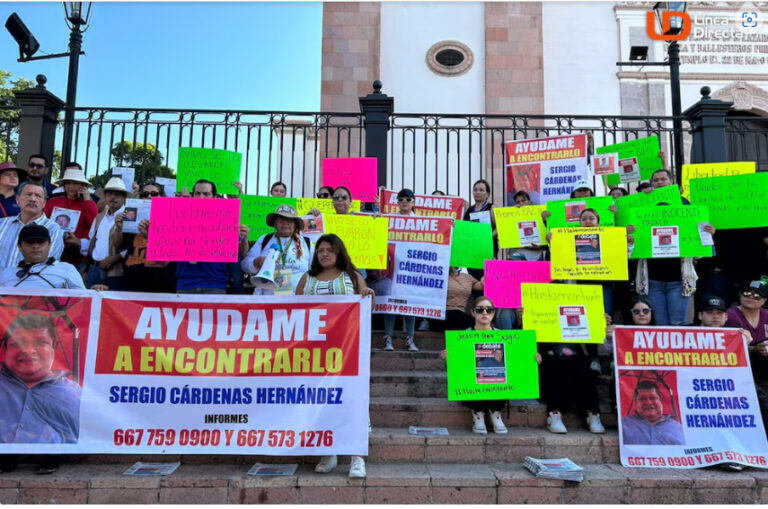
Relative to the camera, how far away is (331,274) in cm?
534

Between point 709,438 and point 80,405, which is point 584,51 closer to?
point 709,438

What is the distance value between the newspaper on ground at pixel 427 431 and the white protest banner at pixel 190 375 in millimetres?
631

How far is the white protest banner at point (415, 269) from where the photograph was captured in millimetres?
6781

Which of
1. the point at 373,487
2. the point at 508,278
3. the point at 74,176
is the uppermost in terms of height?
the point at 74,176

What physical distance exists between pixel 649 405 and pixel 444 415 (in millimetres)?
1888

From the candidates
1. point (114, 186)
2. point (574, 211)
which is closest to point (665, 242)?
point (574, 211)

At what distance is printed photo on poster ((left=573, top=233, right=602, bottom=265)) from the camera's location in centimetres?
640

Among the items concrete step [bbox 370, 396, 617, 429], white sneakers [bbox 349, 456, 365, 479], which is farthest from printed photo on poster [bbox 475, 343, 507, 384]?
white sneakers [bbox 349, 456, 365, 479]

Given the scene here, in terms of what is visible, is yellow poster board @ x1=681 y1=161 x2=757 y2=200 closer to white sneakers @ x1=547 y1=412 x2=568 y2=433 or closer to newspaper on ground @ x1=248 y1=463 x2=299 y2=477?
white sneakers @ x1=547 y1=412 x2=568 y2=433

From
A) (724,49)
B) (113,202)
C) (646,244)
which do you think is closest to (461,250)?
(646,244)

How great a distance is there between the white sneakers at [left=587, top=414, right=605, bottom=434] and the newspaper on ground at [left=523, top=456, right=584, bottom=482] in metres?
0.59

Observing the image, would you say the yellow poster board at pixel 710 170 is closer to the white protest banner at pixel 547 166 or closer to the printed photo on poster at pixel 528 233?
the white protest banner at pixel 547 166

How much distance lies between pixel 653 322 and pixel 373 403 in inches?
136

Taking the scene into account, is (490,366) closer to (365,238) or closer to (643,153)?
(365,238)
